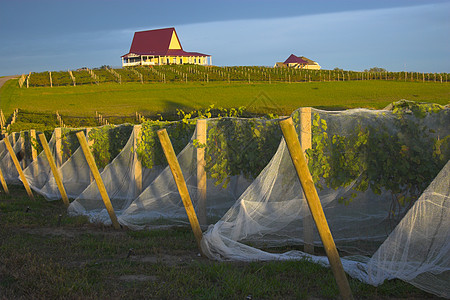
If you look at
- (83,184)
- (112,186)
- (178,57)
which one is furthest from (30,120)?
(178,57)

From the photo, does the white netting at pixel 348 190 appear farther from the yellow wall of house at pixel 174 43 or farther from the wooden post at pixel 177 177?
the yellow wall of house at pixel 174 43

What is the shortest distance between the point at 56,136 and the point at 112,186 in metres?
4.33

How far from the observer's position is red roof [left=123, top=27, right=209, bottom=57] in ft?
266

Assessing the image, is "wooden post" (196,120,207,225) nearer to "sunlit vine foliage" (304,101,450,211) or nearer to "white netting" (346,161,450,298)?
"sunlit vine foliage" (304,101,450,211)

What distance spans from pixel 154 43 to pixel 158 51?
2.58 meters

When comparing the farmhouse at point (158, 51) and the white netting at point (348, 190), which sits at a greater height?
the farmhouse at point (158, 51)

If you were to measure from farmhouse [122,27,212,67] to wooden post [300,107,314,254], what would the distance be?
76387 millimetres

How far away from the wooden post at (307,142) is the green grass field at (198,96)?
24.4m

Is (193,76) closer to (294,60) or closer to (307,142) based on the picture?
(307,142)

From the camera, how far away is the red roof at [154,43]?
8100cm

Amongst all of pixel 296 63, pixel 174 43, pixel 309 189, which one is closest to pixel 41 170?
pixel 309 189

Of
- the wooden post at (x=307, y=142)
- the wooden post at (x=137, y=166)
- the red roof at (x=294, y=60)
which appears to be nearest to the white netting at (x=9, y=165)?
the wooden post at (x=137, y=166)

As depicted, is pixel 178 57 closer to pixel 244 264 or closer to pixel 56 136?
pixel 56 136

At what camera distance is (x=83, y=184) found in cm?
1058
